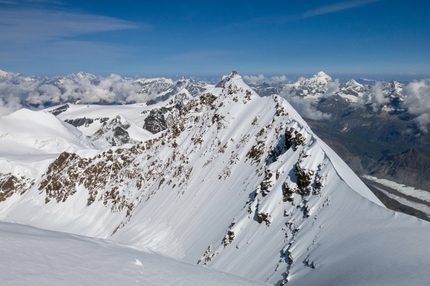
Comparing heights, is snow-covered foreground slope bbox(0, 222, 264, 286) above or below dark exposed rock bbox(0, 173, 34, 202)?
above

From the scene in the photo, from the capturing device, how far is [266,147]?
56875mm

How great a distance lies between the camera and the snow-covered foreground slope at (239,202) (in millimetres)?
23062

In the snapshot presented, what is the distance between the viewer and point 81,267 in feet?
37.0

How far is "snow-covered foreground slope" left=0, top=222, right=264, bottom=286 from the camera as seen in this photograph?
9.74 metres

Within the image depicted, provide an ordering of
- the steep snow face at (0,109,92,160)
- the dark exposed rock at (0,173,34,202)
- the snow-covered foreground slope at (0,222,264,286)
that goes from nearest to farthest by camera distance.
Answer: the snow-covered foreground slope at (0,222,264,286), the dark exposed rock at (0,173,34,202), the steep snow face at (0,109,92,160)

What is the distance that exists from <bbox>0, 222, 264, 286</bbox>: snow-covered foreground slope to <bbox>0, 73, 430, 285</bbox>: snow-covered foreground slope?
12742mm

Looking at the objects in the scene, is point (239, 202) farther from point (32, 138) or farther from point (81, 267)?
point (32, 138)

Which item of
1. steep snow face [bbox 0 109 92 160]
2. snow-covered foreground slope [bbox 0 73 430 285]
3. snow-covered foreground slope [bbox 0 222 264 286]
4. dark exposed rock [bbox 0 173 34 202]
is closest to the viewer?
snow-covered foreground slope [bbox 0 222 264 286]

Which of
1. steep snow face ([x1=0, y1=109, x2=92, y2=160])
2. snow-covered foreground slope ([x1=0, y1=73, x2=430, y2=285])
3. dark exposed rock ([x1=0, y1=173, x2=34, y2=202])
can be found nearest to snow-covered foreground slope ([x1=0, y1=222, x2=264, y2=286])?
snow-covered foreground slope ([x1=0, y1=73, x2=430, y2=285])

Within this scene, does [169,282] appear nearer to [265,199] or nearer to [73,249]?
[73,249]

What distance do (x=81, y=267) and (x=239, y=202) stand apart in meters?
40.4

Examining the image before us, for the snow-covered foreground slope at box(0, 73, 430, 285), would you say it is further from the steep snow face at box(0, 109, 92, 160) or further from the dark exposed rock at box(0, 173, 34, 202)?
the steep snow face at box(0, 109, 92, 160)

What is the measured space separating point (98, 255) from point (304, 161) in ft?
116

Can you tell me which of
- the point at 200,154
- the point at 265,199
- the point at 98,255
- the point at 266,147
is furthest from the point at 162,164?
the point at 98,255
